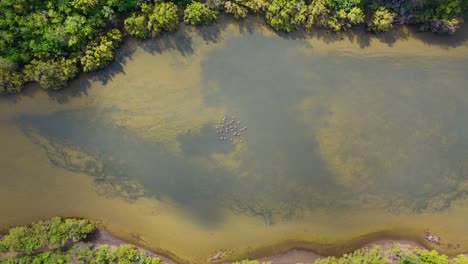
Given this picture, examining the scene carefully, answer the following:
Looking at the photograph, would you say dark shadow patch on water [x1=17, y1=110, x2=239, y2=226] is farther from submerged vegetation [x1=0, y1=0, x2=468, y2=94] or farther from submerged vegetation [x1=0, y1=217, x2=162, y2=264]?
submerged vegetation [x1=0, y1=217, x2=162, y2=264]

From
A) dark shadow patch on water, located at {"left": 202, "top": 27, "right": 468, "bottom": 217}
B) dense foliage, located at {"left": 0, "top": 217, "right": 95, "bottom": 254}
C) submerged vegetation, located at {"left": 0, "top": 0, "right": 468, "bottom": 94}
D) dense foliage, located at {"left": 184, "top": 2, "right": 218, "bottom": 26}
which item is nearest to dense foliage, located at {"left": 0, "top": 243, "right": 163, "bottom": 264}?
dense foliage, located at {"left": 0, "top": 217, "right": 95, "bottom": 254}

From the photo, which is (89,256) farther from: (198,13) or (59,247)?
(198,13)

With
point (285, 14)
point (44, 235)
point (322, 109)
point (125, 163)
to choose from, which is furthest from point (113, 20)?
point (322, 109)

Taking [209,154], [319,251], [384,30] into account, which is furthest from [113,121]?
[384,30]

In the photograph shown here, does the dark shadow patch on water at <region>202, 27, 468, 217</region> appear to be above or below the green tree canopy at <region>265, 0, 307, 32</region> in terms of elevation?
below

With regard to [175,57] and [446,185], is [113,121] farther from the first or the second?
[446,185]

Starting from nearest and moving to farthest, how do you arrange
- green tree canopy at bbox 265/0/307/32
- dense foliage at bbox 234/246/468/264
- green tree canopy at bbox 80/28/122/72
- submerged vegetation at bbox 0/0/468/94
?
submerged vegetation at bbox 0/0/468/94 → green tree canopy at bbox 80/28/122/72 → dense foliage at bbox 234/246/468/264 → green tree canopy at bbox 265/0/307/32
